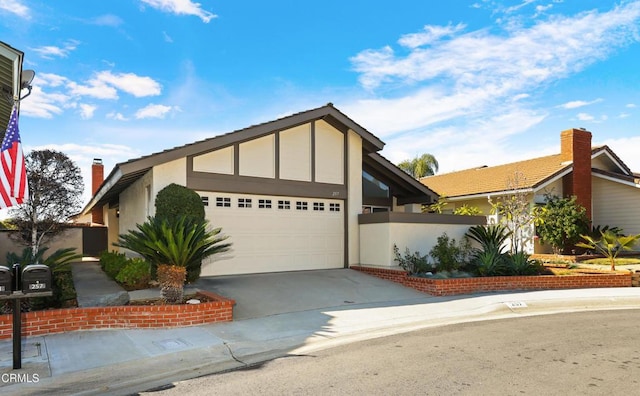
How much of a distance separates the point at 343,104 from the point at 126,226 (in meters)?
8.98

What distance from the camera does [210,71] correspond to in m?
15.4

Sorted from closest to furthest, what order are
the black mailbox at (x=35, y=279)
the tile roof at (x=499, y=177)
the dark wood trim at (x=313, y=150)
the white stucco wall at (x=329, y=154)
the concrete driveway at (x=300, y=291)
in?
1. the black mailbox at (x=35, y=279)
2. the concrete driveway at (x=300, y=291)
3. the dark wood trim at (x=313, y=150)
4. the white stucco wall at (x=329, y=154)
5. the tile roof at (x=499, y=177)

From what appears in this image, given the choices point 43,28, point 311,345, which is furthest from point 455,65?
point 43,28

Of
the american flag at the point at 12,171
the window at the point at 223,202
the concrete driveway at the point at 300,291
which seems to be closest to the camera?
the american flag at the point at 12,171

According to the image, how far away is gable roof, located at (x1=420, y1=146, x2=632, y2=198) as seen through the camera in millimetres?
20953

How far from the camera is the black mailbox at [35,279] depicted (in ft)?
19.1

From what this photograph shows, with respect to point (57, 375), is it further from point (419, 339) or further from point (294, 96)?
point (294, 96)

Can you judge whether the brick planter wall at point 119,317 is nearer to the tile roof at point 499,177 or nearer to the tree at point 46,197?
the tree at point 46,197

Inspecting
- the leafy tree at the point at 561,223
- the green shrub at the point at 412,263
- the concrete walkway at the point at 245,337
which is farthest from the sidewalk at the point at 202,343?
the leafy tree at the point at 561,223

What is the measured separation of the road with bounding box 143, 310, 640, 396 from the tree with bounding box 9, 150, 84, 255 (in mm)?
12382

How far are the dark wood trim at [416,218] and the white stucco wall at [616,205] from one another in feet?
34.9

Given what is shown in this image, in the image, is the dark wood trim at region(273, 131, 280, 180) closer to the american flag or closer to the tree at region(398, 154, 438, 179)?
the american flag

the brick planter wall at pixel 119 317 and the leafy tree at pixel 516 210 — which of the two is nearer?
the brick planter wall at pixel 119 317

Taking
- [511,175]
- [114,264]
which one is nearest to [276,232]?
[114,264]
